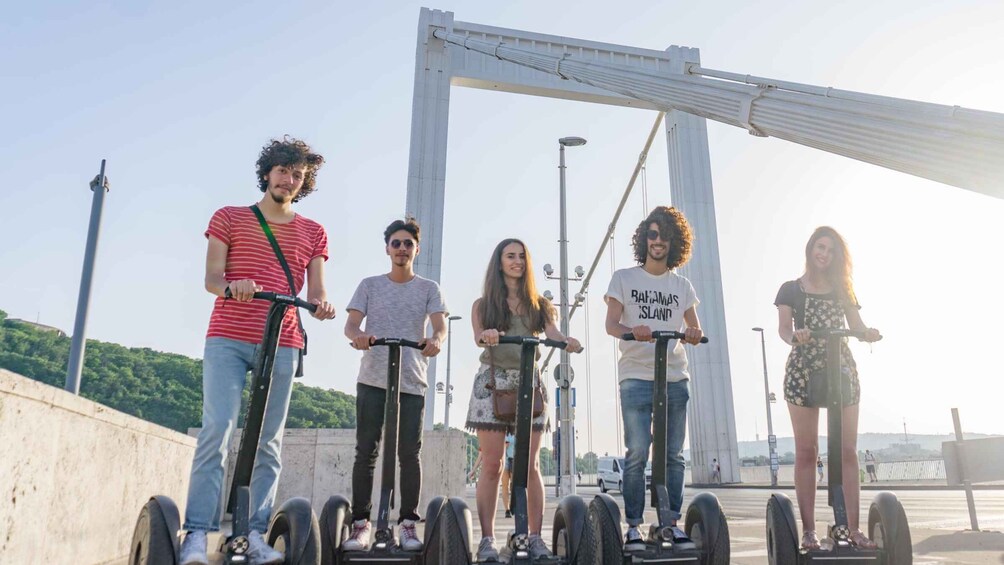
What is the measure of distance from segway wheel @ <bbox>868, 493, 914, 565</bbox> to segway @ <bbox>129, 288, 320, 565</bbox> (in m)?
2.36

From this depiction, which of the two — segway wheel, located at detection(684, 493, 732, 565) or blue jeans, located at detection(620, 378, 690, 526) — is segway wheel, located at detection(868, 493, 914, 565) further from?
blue jeans, located at detection(620, 378, 690, 526)

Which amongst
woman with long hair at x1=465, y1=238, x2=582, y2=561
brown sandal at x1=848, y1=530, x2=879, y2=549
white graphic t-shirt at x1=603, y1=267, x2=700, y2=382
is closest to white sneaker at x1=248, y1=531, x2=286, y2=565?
woman with long hair at x1=465, y1=238, x2=582, y2=561

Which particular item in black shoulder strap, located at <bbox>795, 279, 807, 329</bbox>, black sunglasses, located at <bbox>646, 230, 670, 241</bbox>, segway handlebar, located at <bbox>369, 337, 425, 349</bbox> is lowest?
segway handlebar, located at <bbox>369, 337, 425, 349</bbox>

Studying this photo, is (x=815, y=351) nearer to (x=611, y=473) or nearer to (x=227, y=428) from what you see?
(x=227, y=428)

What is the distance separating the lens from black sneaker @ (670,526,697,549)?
3.16 m

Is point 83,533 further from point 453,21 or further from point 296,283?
point 453,21

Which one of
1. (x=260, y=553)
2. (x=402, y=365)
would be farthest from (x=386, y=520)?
(x=260, y=553)

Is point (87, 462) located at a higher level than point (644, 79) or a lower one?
lower

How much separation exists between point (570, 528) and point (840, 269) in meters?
1.96

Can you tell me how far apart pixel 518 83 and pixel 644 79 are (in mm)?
10622

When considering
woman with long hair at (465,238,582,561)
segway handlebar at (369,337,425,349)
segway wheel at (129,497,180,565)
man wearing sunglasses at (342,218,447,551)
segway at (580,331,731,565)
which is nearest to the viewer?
segway wheel at (129,497,180,565)

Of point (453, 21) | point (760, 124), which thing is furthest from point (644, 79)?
point (453, 21)

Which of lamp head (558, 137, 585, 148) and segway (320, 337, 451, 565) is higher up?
lamp head (558, 137, 585, 148)

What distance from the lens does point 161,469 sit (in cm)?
533
